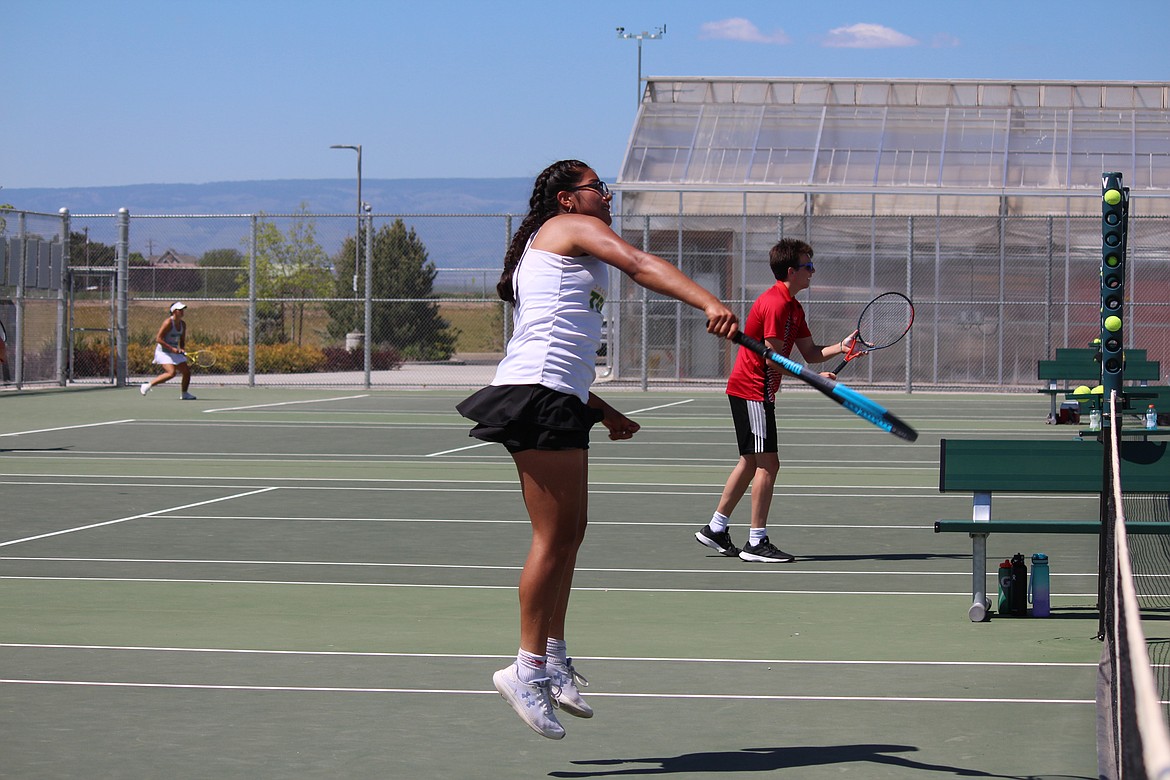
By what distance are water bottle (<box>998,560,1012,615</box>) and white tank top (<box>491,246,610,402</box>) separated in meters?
3.90

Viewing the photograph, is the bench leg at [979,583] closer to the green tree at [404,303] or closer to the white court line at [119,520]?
the white court line at [119,520]

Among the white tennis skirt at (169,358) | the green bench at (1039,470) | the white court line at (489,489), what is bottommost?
the white court line at (489,489)

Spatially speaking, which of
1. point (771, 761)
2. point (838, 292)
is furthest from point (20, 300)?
point (771, 761)

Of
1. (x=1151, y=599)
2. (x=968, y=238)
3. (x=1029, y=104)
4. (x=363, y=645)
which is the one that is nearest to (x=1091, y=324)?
(x=968, y=238)

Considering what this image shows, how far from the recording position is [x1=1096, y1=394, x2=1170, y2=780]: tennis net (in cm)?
261

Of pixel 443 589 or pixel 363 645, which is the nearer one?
pixel 363 645

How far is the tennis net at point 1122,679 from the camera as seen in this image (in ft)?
8.56

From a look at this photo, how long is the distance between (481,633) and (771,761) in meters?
2.83

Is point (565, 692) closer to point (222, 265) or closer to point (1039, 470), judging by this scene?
point (1039, 470)

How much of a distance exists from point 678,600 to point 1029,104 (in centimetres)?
3557

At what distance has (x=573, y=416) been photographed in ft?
18.6

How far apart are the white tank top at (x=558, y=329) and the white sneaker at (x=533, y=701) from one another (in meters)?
0.94

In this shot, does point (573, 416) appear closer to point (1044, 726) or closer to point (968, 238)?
point (1044, 726)

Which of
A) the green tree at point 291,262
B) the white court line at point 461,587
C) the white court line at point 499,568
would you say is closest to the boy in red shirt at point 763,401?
the white court line at point 499,568
